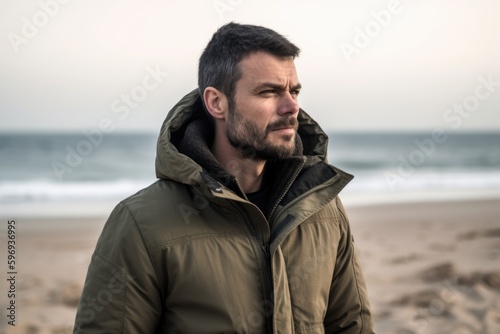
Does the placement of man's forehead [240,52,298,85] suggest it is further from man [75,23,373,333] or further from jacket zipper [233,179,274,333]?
jacket zipper [233,179,274,333]

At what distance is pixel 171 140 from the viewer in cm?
241

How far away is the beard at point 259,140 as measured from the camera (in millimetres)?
2289

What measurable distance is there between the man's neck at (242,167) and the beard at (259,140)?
4cm

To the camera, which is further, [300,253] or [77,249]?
[77,249]

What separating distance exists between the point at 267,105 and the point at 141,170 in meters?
18.4

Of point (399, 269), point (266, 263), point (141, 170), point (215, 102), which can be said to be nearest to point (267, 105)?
point (215, 102)

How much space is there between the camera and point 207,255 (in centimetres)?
207

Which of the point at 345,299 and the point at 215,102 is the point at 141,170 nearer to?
the point at 215,102

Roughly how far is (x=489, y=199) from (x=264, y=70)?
11.8 m

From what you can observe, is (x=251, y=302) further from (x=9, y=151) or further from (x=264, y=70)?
(x=9, y=151)

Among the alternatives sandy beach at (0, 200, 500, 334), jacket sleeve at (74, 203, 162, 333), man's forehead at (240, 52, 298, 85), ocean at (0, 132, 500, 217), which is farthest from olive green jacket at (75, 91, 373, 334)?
ocean at (0, 132, 500, 217)

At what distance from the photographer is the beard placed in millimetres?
2289

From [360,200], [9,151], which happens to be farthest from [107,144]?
[360,200]

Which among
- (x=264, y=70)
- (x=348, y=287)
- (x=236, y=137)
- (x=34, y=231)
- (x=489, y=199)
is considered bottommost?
(x=489, y=199)
